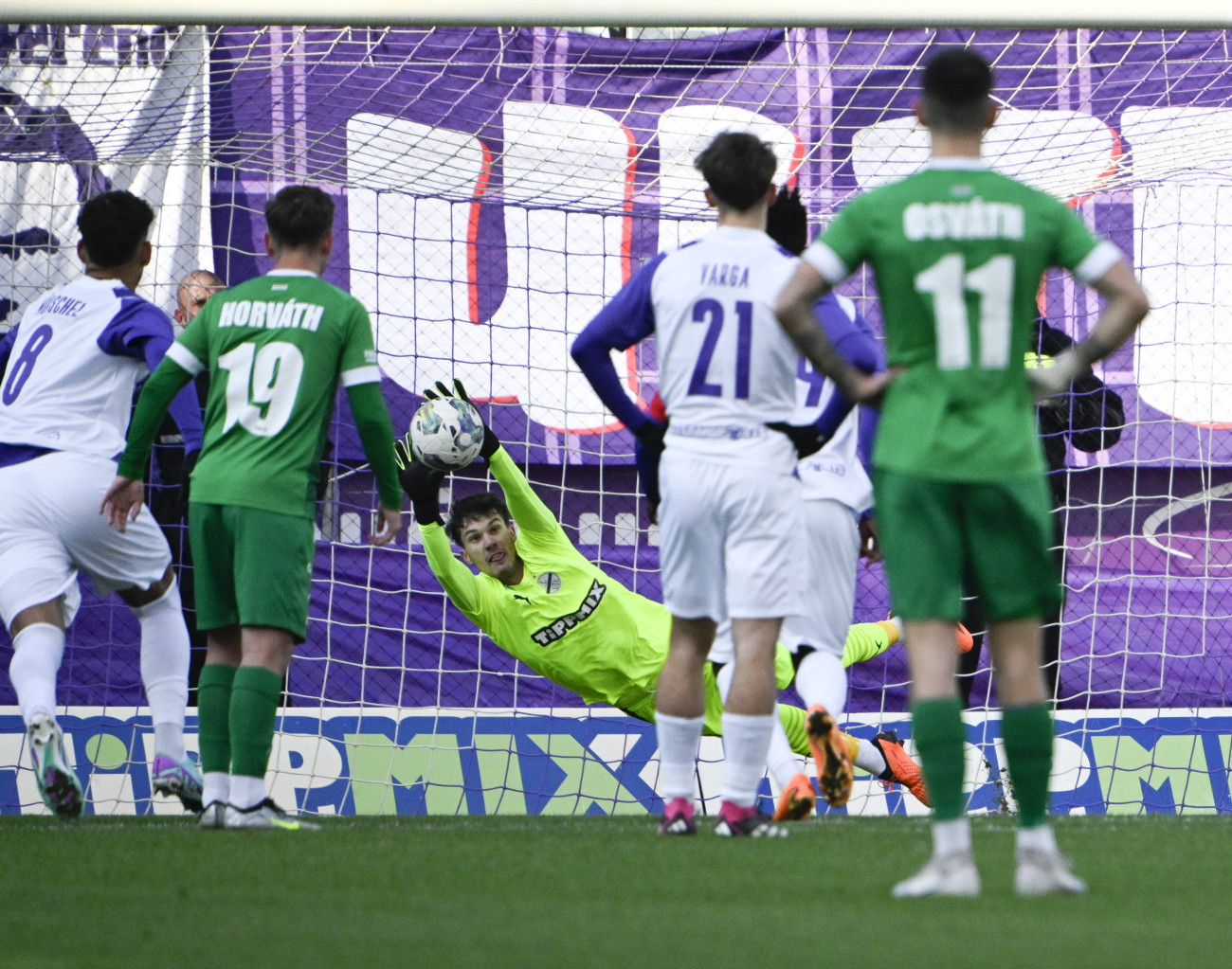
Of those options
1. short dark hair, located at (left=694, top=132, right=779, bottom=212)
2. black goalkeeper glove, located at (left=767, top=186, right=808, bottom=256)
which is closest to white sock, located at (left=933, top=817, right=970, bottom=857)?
short dark hair, located at (left=694, top=132, right=779, bottom=212)

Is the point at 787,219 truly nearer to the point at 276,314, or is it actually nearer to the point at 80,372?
the point at 276,314

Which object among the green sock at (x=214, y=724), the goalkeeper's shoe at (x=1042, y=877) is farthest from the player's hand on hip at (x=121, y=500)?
the goalkeeper's shoe at (x=1042, y=877)

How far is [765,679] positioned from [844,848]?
44 cm

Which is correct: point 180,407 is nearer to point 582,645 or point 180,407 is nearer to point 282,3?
point 282,3

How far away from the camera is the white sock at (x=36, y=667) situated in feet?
14.8

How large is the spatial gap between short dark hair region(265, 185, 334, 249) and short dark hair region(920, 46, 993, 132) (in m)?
1.91

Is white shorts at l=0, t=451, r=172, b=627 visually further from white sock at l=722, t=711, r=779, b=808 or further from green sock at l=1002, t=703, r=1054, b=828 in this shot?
green sock at l=1002, t=703, r=1054, b=828

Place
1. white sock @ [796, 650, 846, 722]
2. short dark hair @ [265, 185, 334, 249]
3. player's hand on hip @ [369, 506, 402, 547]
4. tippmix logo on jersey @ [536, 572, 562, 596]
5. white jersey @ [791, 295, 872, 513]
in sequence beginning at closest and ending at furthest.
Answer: short dark hair @ [265, 185, 334, 249] → player's hand on hip @ [369, 506, 402, 547] → white sock @ [796, 650, 846, 722] → white jersey @ [791, 295, 872, 513] → tippmix logo on jersey @ [536, 572, 562, 596]

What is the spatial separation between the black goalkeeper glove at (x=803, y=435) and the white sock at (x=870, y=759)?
2018 mm

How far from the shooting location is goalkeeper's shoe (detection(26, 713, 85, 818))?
169 inches

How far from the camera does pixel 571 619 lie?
5.91 metres

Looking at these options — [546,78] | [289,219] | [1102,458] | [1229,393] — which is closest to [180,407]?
[289,219]

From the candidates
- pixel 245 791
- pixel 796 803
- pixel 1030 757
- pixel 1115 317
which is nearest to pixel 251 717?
pixel 245 791

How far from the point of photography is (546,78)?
7.44 meters
